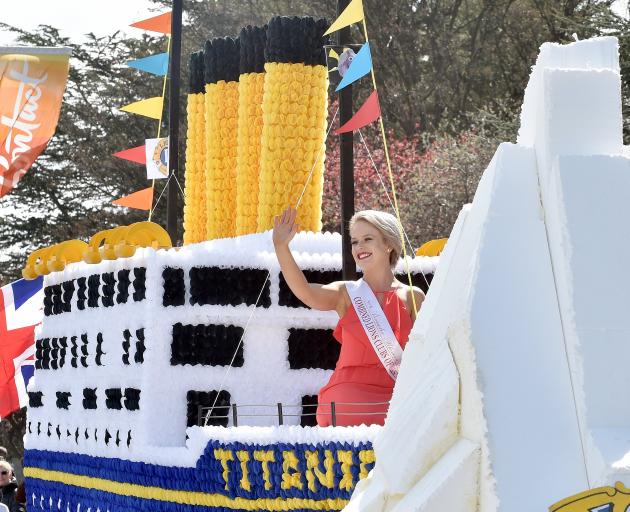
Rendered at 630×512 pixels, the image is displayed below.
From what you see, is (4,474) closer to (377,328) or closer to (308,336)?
(308,336)

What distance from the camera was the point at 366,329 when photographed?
20.1 feet

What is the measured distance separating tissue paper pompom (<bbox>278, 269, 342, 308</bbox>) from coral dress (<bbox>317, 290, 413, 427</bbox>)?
1.43 m

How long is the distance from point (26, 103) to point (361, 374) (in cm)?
738

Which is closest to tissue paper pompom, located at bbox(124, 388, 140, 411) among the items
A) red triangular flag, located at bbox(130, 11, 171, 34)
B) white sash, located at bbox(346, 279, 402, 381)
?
white sash, located at bbox(346, 279, 402, 381)

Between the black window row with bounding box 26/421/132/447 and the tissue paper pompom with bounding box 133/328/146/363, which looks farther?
the black window row with bounding box 26/421/132/447

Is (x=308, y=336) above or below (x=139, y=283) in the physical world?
below

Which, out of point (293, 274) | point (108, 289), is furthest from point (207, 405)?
point (293, 274)

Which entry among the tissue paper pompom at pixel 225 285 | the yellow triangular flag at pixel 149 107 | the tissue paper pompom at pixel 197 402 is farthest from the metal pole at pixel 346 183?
the yellow triangular flag at pixel 149 107

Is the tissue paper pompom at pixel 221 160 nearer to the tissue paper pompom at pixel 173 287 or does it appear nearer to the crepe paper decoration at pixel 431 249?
the crepe paper decoration at pixel 431 249

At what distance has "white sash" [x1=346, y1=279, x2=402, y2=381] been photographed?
6.11m

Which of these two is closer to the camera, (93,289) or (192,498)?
(192,498)

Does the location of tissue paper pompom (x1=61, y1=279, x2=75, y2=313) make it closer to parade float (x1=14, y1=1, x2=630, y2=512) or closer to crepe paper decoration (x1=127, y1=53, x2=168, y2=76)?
parade float (x1=14, y1=1, x2=630, y2=512)

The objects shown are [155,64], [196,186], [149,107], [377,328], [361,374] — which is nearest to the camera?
[377,328]

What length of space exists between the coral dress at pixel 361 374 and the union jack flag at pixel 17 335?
6.11 m
